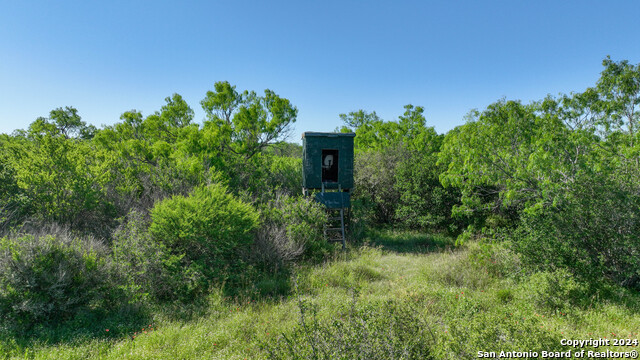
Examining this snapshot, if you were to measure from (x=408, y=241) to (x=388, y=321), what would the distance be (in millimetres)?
6779

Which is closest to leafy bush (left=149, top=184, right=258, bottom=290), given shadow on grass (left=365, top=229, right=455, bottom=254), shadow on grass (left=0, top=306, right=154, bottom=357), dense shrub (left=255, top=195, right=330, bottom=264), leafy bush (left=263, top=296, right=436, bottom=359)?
dense shrub (left=255, top=195, right=330, bottom=264)

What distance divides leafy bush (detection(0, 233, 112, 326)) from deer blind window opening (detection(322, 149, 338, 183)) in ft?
24.6

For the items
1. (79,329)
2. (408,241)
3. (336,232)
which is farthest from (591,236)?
(79,329)

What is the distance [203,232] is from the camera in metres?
6.28

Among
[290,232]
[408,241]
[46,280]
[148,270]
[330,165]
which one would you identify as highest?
[330,165]

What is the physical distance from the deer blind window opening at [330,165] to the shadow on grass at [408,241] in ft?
9.24

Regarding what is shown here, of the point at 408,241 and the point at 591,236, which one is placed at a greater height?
the point at 591,236

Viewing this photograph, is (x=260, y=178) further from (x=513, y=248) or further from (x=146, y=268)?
(x=513, y=248)

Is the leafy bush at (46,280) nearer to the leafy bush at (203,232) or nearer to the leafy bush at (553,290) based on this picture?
the leafy bush at (203,232)

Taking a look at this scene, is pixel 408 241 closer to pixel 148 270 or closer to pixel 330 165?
pixel 330 165

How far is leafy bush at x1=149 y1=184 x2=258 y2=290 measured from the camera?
6148mm

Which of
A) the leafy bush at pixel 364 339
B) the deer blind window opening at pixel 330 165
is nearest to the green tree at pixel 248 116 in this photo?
the deer blind window opening at pixel 330 165

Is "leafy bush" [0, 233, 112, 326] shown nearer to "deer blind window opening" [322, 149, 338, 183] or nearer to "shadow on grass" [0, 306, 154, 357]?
"shadow on grass" [0, 306, 154, 357]

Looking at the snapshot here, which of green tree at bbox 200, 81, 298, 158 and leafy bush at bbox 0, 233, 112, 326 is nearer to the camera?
leafy bush at bbox 0, 233, 112, 326
